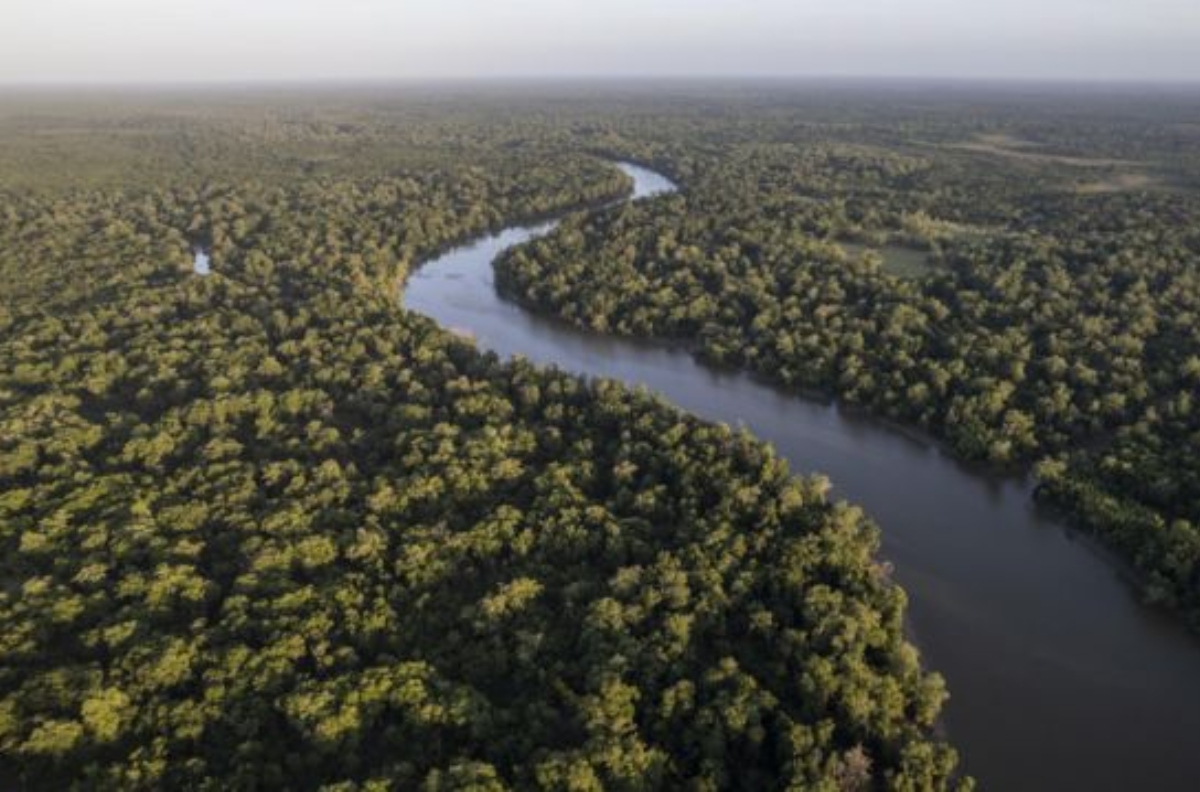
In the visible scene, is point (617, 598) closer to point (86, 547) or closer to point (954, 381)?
point (86, 547)

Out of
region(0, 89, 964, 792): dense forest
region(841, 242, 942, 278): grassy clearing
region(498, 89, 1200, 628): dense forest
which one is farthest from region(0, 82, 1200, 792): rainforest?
region(841, 242, 942, 278): grassy clearing

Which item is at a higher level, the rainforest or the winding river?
the rainforest

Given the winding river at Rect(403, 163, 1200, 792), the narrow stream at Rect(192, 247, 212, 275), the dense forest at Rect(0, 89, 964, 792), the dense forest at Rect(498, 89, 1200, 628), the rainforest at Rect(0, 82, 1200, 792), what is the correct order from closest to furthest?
the dense forest at Rect(0, 89, 964, 792) < the rainforest at Rect(0, 82, 1200, 792) < the winding river at Rect(403, 163, 1200, 792) < the dense forest at Rect(498, 89, 1200, 628) < the narrow stream at Rect(192, 247, 212, 275)

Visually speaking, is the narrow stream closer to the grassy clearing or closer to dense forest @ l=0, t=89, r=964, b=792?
dense forest @ l=0, t=89, r=964, b=792

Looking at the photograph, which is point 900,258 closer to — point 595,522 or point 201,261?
point 595,522

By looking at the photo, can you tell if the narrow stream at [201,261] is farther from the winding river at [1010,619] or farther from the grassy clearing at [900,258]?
the grassy clearing at [900,258]

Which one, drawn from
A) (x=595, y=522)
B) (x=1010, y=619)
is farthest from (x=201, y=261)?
(x=1010, y=619)
